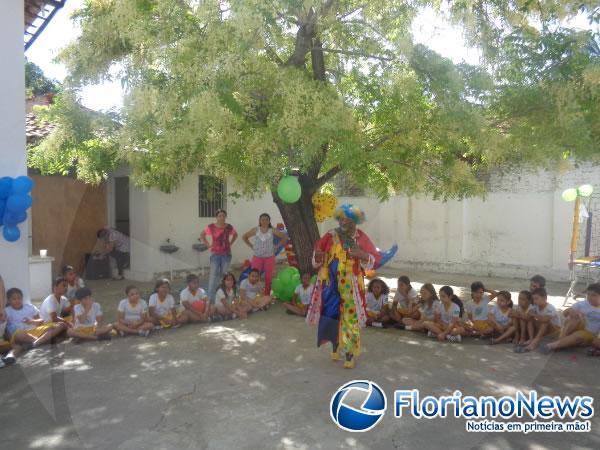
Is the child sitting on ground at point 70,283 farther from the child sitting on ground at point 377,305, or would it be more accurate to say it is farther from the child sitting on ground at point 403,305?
the child sitting on ground at point 403,305

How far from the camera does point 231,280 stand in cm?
733

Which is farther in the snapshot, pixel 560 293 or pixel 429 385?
pixel 560 293

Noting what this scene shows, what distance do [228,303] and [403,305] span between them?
2460mm

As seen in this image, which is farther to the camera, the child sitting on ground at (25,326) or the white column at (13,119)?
the white column at (13,119)

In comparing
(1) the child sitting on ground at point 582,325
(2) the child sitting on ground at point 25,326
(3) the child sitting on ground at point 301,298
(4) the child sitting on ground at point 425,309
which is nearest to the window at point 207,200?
(3) the child sitting on ground at point 301,298

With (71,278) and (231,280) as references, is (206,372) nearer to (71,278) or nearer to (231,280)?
(231,280)

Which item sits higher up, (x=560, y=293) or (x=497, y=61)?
(x=497, y=61)

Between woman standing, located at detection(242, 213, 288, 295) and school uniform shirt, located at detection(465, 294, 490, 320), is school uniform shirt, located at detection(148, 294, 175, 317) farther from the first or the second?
school uniform shirt, located at detection(465, 294, 490, 320)

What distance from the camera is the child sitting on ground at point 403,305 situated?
6.54m

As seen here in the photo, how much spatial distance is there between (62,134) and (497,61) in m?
5.41

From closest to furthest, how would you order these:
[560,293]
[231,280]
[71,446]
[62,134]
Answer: [71,446] < [62,134] < [231,280] < [560,293]

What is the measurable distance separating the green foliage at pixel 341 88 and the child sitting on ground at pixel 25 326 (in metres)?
2.10

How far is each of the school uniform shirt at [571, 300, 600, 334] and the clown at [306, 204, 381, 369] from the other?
2382mm

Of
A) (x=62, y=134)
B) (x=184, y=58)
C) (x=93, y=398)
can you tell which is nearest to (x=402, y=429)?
(x=93, y=398)
